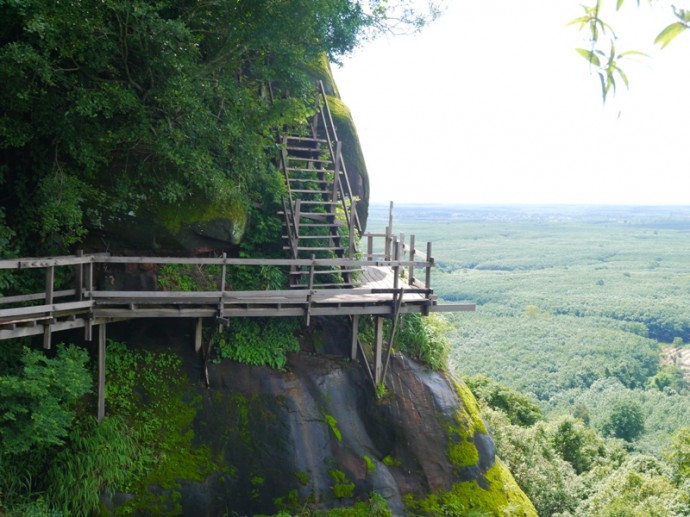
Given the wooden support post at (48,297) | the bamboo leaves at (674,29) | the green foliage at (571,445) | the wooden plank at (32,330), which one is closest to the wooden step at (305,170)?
the wooden plank at (32,330)

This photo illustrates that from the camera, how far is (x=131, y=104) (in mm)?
9961

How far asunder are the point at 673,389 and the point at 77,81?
250 ft

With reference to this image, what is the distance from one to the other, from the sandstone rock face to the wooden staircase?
137 cm

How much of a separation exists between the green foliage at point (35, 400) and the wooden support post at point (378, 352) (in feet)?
19.8

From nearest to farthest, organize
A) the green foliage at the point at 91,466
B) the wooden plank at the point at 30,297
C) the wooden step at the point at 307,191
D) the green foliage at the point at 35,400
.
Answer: the green foliage at the point at 35,400 < the wooden plank at the point at 30,297 < the green foliage at the point at 91,466 < the wooden step at the point at 307,191

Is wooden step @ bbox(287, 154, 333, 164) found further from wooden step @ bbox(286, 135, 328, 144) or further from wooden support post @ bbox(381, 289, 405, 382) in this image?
wooden support post @ bbox(381, 289, 405, 382)

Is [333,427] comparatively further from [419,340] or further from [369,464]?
[419,340]

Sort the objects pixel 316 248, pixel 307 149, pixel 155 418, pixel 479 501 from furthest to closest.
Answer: pixel 307 149
pixel 316 248
pixel 479 501
pixel 155 418

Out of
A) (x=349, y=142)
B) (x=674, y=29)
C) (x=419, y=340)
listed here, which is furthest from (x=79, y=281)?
(x=674, y=29)

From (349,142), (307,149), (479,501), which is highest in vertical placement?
(349,142)

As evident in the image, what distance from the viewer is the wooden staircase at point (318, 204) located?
45.6ft

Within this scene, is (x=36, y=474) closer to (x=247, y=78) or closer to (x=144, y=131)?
(x=144, y=131)

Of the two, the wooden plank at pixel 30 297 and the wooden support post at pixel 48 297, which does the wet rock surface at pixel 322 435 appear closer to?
the wooden plank at pixel 30 297

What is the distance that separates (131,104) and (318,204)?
231 inches
